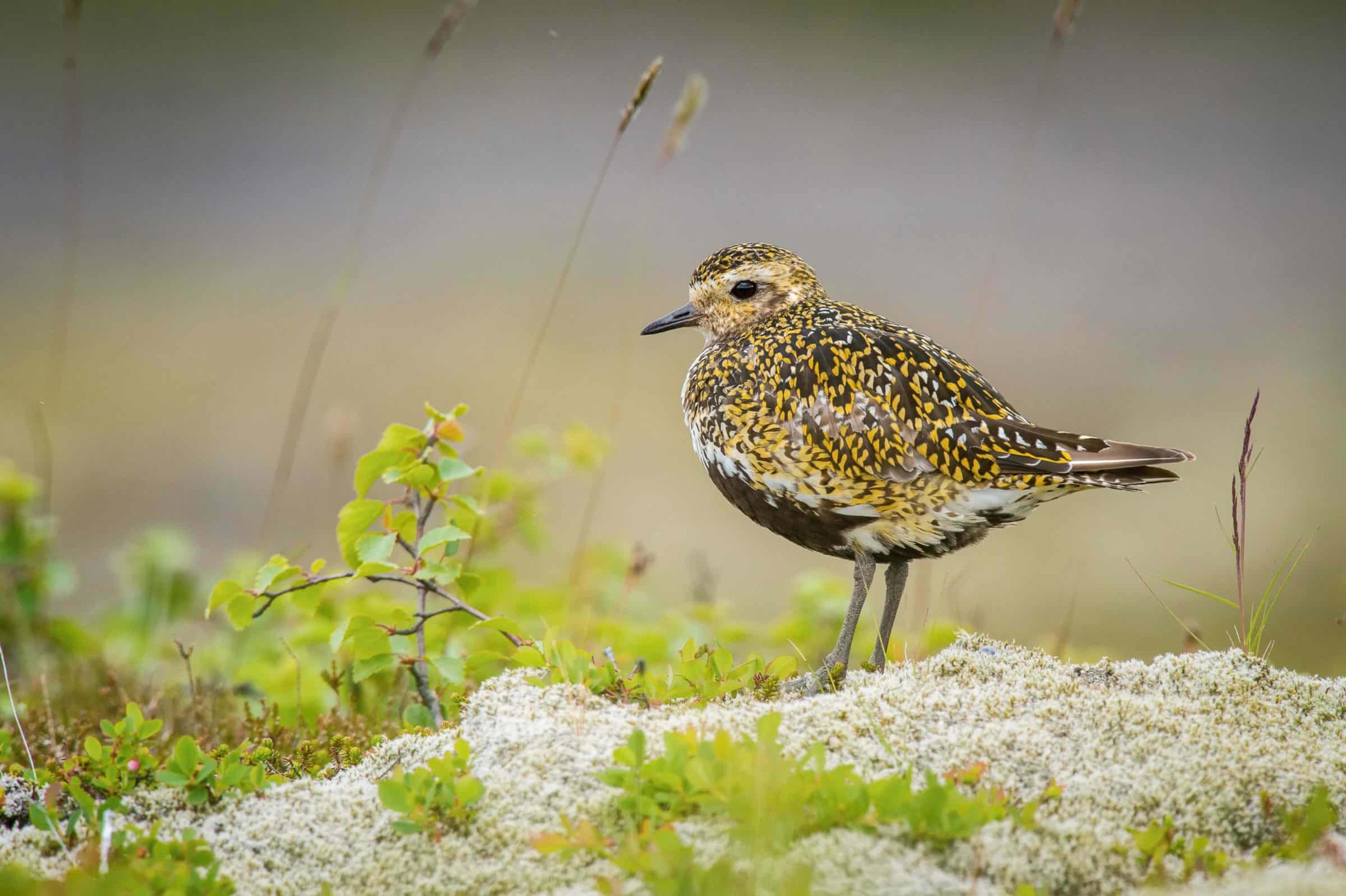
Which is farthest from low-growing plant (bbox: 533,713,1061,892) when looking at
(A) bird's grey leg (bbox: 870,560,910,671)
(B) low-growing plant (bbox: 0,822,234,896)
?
(A) bird's grey leg (bbox: 870,560,910,671)

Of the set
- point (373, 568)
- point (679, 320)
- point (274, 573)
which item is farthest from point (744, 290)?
point (274, 573)

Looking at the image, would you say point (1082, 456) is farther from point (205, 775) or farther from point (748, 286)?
point (205, 775)

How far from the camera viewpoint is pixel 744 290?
204 inches

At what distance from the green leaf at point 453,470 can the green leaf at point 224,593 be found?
0.81 metres

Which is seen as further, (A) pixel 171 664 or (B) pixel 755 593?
(B) pixel 755 593

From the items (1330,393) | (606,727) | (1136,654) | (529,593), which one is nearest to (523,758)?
(606,727)

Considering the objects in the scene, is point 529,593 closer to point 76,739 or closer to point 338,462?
point 338,462

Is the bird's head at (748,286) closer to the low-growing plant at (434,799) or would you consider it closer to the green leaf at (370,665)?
the green leaf at (370,665)

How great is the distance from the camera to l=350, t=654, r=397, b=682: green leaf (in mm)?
3893

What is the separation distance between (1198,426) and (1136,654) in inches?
136

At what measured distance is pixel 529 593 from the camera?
19.7 ft

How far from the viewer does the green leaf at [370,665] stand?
3.89m

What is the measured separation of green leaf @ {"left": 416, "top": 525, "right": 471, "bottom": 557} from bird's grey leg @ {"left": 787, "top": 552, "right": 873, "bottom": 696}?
137 centimetres

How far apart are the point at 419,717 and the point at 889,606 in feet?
6.32
